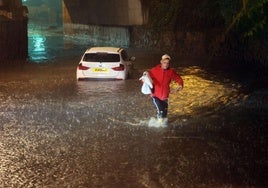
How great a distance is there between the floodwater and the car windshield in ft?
3.17

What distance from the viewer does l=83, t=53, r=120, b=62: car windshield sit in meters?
21.4

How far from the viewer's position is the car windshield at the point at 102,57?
70.3 ft

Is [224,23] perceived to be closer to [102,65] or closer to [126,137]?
[102,65]

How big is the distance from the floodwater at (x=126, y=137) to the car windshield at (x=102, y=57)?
966 millimetres

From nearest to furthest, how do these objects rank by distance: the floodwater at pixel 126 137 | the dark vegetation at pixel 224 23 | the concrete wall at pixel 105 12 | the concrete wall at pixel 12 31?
the floodwater at pixel 126 137 → the dark vegetation at pixel 224 23 → the concrete wall at pixel 12 31 → the concrete wall at pixel 105 12

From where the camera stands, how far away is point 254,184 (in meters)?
8.54

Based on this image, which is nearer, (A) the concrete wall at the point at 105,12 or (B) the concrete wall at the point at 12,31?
(B) the concrete wall at the point at 12,31

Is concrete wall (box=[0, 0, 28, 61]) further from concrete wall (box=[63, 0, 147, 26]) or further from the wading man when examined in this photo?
the wading man

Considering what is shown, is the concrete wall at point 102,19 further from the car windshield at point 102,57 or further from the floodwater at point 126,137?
the floodwater at point 126,137

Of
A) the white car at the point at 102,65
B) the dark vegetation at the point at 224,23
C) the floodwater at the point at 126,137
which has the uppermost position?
the dark vegetation at the point at 224,23

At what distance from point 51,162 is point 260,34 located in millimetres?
19105

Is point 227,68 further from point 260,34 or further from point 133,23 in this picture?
point 133,23

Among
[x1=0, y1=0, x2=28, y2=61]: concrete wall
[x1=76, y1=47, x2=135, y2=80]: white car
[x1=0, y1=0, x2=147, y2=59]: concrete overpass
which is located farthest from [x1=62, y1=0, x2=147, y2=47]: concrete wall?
[x1=76, y1=47, x2=135, y2=80]: white car

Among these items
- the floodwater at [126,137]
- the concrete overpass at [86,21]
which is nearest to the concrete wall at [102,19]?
the concrete overpass at [86,21]
